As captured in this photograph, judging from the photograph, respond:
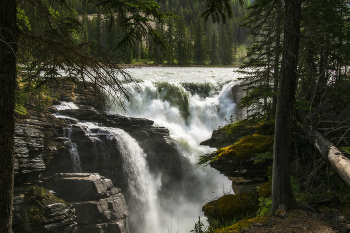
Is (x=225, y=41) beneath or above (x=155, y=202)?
above

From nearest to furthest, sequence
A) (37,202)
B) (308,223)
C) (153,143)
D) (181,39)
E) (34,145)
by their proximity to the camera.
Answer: (308,223) → (37,202) → (34,145) → (153,143) → (181,39)

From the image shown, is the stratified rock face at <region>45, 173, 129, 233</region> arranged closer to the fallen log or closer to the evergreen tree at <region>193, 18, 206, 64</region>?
the fallen log

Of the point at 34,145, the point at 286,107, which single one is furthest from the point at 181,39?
the point at 286,107

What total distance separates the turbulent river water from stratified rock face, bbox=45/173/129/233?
3.03 metres

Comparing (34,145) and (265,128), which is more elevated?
(265,128)

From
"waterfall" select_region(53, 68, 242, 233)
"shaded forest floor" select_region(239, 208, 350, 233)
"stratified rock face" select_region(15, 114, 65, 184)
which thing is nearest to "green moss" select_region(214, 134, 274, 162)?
"waterfall" select_region(53, 68, 242, 233)

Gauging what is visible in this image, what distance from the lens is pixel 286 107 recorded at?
5.55 meters

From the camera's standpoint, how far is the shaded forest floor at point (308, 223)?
15.2ft

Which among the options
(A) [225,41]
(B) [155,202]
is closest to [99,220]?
(B) [155,202]

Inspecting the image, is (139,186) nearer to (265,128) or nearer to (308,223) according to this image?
(265,128)

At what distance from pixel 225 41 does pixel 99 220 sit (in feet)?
163

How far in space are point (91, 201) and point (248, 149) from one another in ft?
28.3

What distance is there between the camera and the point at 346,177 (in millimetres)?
4387

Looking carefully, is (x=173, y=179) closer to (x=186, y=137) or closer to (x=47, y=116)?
(x=186, y=137)
